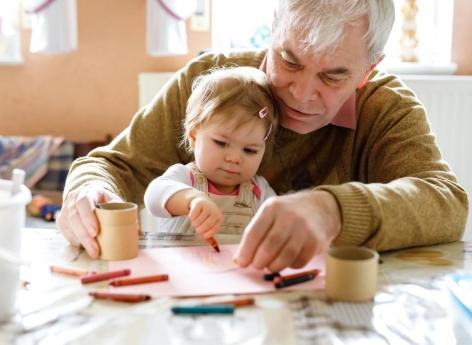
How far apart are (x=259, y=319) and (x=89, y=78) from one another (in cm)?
248

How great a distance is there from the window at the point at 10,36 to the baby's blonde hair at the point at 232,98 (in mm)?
1949

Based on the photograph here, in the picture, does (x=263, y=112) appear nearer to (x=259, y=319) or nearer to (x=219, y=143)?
(x=219, y=143)

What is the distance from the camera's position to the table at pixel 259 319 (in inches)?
29.7

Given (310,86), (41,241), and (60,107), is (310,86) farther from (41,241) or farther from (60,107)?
(60,107)

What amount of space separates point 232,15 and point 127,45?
53 centimetres

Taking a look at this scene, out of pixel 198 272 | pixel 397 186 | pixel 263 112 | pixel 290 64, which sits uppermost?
pixel 290 64

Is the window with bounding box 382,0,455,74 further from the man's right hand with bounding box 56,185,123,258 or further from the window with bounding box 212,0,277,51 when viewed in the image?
the man's right hand with bounding box 56,185,123,258

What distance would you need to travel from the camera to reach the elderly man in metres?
0.99

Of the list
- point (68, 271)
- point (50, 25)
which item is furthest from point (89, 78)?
point (68, 271)

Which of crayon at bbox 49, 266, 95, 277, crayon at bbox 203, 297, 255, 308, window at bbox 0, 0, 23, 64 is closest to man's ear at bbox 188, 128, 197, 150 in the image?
crayon at bbox 49, 266, 95, 277

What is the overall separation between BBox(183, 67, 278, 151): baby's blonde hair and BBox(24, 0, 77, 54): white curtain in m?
1.60

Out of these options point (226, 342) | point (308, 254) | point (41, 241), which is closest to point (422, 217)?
point (308, 254)

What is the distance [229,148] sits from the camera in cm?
137

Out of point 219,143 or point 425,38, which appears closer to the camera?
point 219,143
